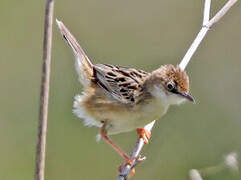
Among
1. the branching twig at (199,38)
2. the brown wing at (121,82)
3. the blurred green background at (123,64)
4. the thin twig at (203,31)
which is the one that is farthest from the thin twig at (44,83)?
the blurred green background at (123,64)

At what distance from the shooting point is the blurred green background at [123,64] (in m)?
5.77

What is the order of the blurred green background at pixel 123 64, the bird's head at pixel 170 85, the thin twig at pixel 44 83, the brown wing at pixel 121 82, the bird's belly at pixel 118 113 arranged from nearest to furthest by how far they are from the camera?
the thin twig at pixel 44 83
the bird's head at pixel 170 85
the bird's belly at pixel 118 113
the brown wing at pixel 121 82
the blurred green background at pixel 123 64

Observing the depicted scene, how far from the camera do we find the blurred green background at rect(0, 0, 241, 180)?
5.77 metres

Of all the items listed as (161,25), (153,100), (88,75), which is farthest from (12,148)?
(161,25)

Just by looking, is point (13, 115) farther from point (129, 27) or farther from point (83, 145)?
point (129, 27)

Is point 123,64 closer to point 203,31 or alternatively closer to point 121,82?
point 121,82

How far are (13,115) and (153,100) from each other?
203 centimetres

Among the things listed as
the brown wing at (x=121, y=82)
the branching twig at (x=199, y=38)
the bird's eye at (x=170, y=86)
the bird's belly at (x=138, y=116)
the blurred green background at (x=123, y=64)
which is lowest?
the blurred green background at (x=123, y=64)

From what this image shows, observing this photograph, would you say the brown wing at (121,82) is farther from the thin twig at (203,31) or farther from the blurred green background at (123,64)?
the blurred green background at (123,64)

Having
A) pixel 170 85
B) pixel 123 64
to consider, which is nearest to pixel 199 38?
pixel 170 85

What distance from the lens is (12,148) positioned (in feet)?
19.1

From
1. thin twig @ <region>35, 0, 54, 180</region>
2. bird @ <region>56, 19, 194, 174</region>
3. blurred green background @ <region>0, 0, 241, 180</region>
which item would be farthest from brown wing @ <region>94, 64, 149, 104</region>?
thin twig @ <region>35, 0, 54, 180</region>

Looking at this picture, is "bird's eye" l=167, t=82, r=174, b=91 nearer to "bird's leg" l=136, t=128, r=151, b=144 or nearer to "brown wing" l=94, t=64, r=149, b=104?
"brown wing" l=94, t=64, r=149, b=104

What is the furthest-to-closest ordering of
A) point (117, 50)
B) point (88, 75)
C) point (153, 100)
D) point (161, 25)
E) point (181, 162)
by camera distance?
point (161, 25) → point (117, 50) → point (181, 162) → point (88, 75) → point (153, 100)
